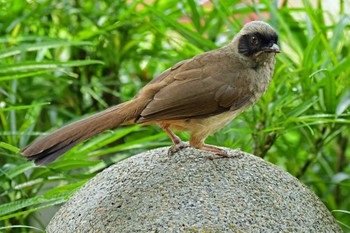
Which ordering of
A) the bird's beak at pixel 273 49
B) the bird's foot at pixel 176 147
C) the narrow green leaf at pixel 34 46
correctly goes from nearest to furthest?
the bird's foot at pixel 176 147, the bird's beak at pixel 273 49, the narrow green leaf at pixel 34 46

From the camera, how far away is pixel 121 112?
2.93 m

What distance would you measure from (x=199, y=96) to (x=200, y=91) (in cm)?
2

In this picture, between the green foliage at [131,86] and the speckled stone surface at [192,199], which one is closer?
the speckled stone surface at [192,199]

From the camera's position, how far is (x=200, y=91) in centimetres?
305

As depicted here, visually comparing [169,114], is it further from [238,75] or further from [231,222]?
[231,222]

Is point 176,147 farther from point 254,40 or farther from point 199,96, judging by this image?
point 254,40

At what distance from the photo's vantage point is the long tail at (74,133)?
2689mm

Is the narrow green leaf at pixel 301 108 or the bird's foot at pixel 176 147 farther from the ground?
the bird's foot at pixel 176 147

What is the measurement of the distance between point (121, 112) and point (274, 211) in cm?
68

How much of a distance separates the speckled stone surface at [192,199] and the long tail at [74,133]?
0.17m

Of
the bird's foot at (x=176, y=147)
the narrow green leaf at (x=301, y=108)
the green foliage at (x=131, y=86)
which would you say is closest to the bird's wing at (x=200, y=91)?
the bird's foot at (x=176, y=147)

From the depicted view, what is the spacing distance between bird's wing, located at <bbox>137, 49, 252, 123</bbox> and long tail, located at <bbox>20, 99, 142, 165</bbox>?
65 mm

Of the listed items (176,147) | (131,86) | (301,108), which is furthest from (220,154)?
(131,86)

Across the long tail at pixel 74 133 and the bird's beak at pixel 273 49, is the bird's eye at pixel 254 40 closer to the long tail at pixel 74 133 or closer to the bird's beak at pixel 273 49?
the bird's beak at pixel 273 49
